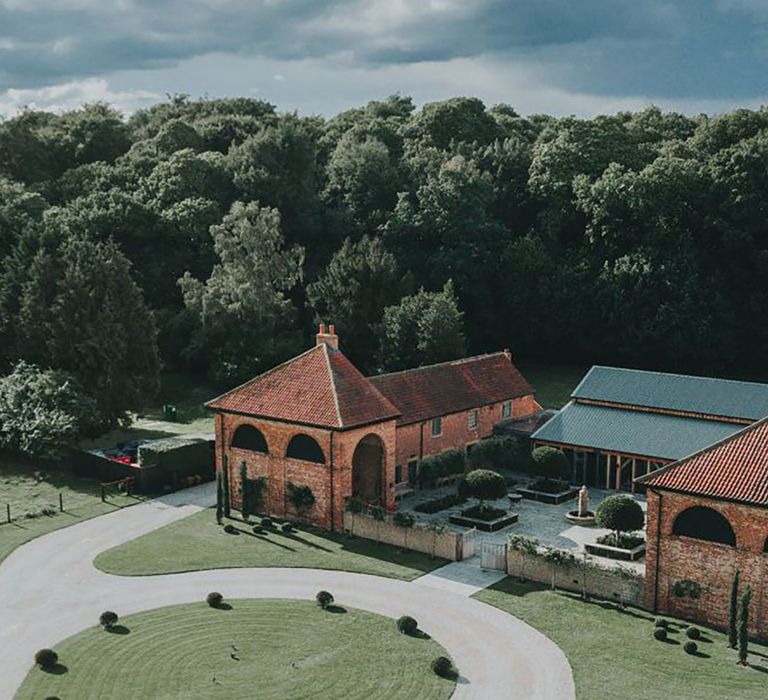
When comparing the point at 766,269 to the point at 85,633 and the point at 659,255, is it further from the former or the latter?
the point at 85,633

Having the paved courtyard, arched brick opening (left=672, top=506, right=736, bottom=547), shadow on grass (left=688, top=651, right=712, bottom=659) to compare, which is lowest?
the paved courtyard

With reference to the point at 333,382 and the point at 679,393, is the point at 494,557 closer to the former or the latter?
the point at 333,382

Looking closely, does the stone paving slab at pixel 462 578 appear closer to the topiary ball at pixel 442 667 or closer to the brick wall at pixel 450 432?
the topiary ball at pixel 442 667

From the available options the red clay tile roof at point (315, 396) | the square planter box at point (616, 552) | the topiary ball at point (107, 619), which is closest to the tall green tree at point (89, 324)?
the red clay tile roof at point (315, 396)

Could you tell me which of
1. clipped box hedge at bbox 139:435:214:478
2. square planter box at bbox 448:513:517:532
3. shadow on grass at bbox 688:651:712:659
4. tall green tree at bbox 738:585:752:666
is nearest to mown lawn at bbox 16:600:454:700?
shadow on grass at bbox 688:651:712:659

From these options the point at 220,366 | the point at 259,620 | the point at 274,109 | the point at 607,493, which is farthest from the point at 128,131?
the point at 259,620

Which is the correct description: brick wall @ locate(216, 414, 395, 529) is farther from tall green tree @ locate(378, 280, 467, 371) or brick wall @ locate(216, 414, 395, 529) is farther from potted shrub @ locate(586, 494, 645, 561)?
tall green tree @ locate(378, 280, 467, 371)
